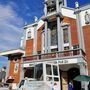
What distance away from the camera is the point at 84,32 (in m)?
20.2

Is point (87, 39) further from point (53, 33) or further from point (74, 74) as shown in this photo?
point (53, 33)

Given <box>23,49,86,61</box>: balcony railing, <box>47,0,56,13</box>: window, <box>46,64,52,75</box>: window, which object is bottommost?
<box>46,64,52,75</box>: window

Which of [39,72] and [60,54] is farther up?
[60,54]

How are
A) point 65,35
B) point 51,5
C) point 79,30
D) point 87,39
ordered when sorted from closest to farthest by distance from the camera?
point 87,39
point 79,30
point 65,35
point 51,5

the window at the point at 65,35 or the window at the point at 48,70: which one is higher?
the window at the point at 65,35

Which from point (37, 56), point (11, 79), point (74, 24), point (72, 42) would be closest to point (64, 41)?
point (72, 42)

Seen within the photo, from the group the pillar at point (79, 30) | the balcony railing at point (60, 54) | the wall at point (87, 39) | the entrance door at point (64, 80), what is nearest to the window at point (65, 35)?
the pillar at point (79, 30)

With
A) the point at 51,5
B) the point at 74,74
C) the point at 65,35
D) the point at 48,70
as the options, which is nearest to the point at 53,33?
the point at 65,35

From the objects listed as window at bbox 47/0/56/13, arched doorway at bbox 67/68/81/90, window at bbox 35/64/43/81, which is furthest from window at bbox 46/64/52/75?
window at bbox 47/0/56/13

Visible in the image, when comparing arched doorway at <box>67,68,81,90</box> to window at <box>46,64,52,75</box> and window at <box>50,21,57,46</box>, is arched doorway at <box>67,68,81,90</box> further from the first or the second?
window at <box>46,64,52,75</box>

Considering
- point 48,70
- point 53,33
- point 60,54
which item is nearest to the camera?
point 48,70

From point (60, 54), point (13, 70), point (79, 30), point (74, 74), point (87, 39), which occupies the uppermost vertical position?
point (79, 30)

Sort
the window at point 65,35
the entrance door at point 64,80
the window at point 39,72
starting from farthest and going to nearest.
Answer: the window at point 65,35 < the entrance door at point 64,80 < the window at point 39,72

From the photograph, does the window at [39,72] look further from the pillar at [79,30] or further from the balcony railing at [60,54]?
the pillar at [79,30]
